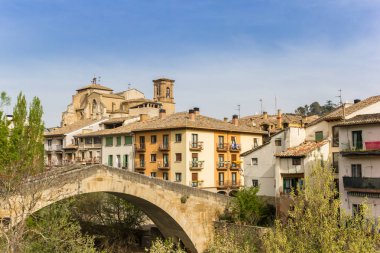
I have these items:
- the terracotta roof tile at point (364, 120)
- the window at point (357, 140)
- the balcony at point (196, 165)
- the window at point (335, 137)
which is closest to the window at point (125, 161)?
the balcony at point (196, 165)

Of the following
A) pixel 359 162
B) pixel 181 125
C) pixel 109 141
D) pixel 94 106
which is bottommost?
pixel 359 162

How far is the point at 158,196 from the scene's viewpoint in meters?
30.1

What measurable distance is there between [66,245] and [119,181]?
272 inches

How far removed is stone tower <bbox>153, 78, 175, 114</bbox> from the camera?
76812 millimetres

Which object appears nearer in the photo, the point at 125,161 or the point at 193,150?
the point at 193,150

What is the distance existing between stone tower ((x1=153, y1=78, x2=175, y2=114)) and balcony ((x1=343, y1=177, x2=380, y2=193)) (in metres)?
51.2

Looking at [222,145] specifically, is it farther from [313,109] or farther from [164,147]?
[313,109]

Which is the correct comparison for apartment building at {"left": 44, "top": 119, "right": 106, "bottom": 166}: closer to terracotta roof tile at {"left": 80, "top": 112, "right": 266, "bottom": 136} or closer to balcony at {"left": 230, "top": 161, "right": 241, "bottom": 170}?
terracotta roof tile at {"left": 80, "top": 112, "right": 266, "bottom": 136}

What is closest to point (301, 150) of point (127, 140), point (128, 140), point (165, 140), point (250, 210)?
point (250, 210)

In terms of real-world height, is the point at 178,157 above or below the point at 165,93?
below

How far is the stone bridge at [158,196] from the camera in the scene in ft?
83.3

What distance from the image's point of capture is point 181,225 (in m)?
31.8

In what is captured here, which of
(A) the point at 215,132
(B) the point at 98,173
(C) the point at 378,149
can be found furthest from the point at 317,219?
(A) the point at 215,132

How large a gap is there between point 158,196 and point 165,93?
4855cm
